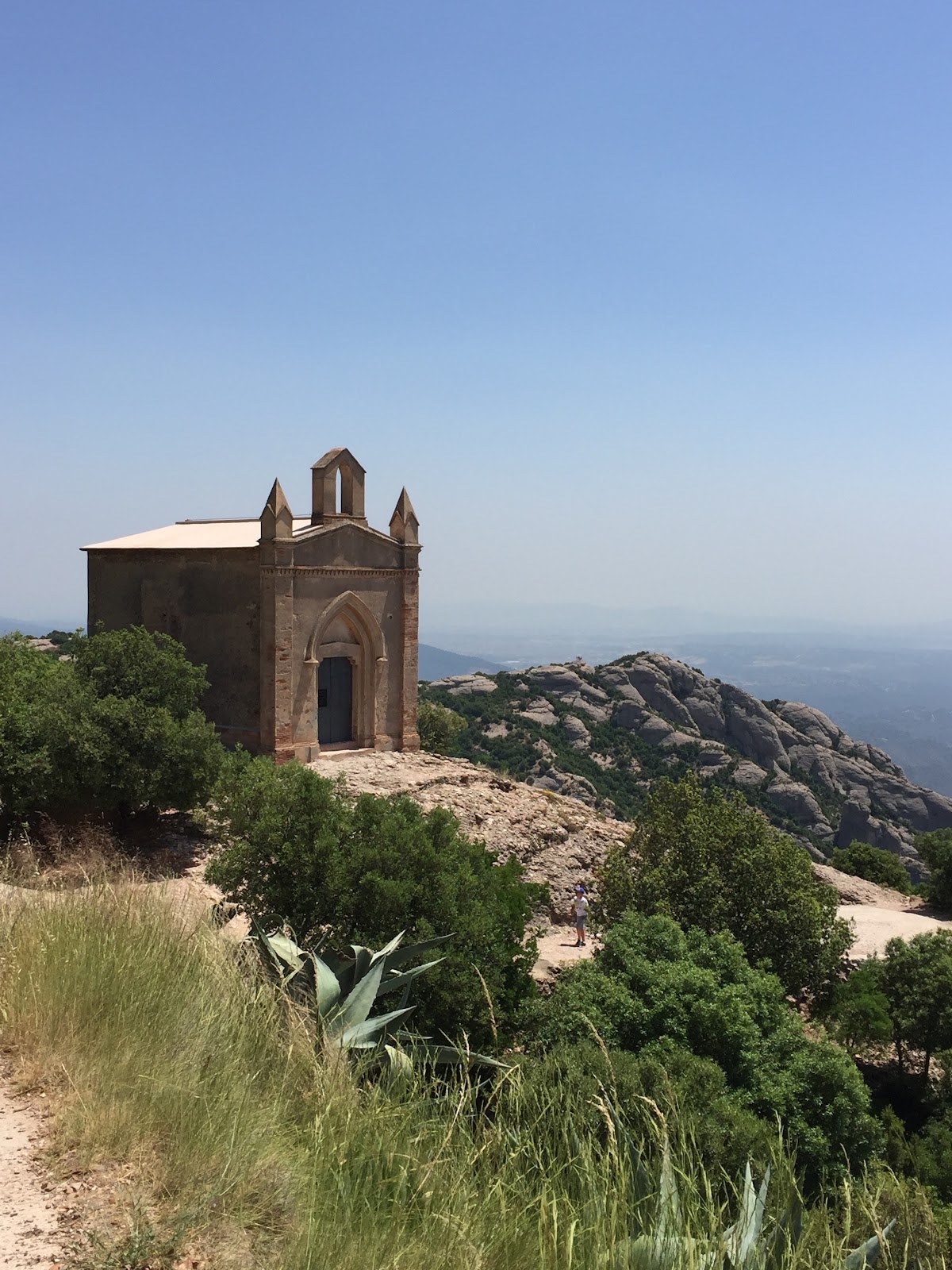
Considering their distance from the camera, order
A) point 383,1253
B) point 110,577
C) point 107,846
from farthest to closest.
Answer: point 110,577 < point 107,846 < point 383,1253

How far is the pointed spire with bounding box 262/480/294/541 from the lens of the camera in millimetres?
22234

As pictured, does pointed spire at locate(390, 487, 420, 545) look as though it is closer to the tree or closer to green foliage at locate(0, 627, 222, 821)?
green foliage at locate(0, 627, 222, 821)

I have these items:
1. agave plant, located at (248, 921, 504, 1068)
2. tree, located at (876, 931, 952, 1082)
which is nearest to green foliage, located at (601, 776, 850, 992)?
tree, located at (876, 931, 952, 1082)

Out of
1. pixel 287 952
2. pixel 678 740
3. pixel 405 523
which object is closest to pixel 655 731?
pixel 678 740

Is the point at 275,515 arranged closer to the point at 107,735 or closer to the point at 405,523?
the point at 405,523

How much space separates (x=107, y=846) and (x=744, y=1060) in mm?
11327

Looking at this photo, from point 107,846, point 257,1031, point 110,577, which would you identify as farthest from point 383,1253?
point 110,577

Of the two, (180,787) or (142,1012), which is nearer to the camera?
(142,1012)

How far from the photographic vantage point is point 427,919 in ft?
41.1

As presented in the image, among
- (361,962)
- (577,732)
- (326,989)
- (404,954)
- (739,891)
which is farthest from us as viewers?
(577,732)

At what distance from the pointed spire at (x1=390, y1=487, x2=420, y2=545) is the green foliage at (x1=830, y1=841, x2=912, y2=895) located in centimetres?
2481

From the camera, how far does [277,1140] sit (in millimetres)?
5539

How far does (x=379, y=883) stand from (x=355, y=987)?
3.23 m

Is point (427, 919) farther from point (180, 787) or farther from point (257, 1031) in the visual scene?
point (180, 787)
